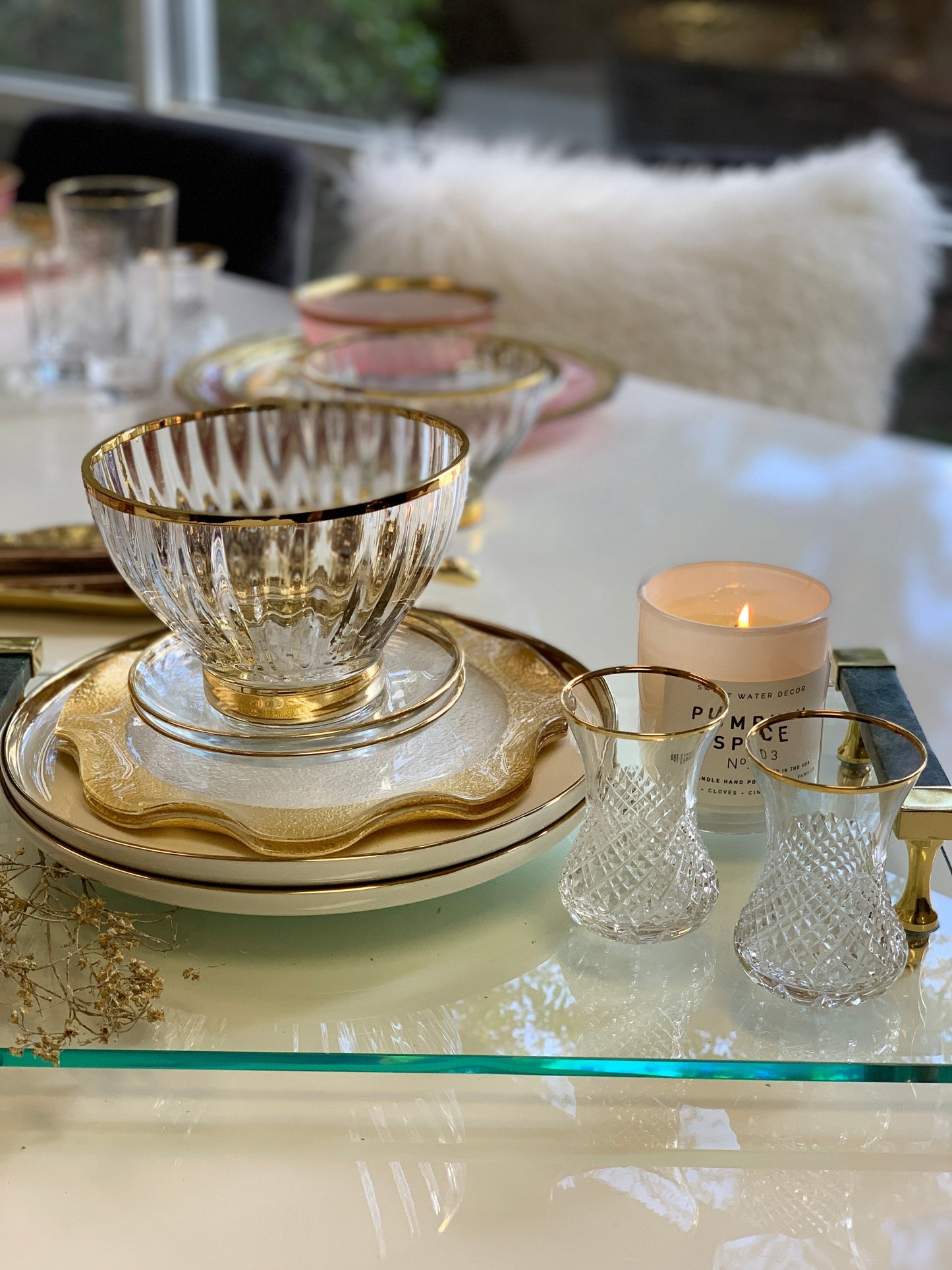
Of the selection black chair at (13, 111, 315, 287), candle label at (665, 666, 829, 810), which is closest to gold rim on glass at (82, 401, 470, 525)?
candle label at (665, 666, 829, 810)

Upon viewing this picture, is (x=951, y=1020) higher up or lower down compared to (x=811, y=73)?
lower down

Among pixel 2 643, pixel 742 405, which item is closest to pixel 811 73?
pixel 742 405

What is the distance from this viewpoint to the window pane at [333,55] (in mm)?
2482

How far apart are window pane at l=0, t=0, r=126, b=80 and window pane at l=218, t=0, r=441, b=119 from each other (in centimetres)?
29

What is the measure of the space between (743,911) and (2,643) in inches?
12.0

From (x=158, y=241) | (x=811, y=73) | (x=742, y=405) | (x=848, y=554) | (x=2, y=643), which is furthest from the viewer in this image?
(x=811, y=73)

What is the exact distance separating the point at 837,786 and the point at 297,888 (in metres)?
0.16

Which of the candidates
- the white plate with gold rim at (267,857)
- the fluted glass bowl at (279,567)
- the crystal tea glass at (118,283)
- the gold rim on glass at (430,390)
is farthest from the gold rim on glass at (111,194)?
the white plate with gold rim at (267,857)

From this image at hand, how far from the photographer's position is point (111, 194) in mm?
1183

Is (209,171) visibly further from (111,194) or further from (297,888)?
(297,888)

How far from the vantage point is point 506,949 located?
42 centimetres

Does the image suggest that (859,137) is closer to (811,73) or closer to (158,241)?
(811,73)

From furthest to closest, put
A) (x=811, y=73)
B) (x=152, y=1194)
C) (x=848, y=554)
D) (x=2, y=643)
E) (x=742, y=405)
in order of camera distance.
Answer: (x=811, y=73)
(x=742, y=405)
(x=848, y=554)
(x=2, y=643)
(x=152, y=1194)

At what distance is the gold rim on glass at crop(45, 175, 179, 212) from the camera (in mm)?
1112
